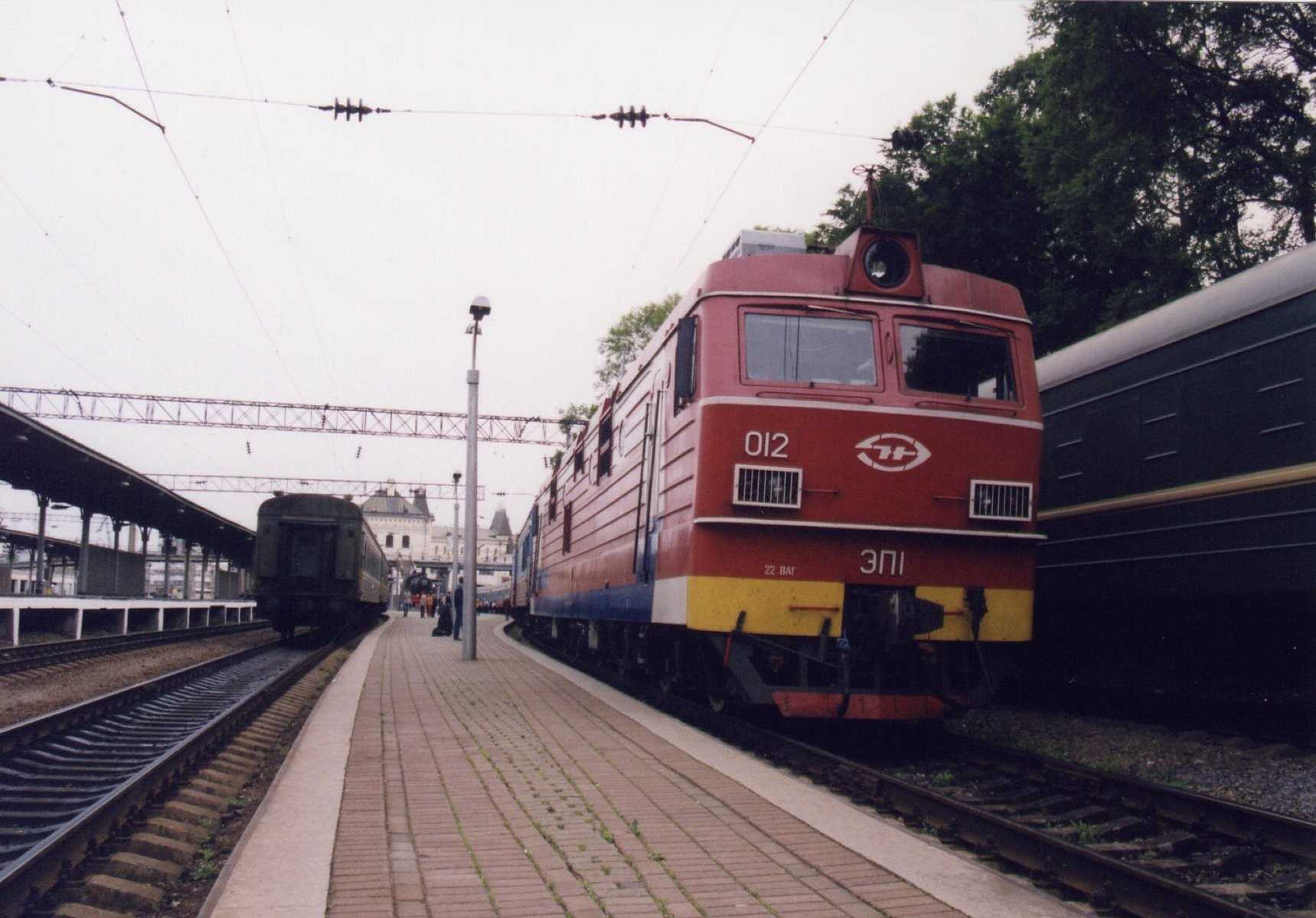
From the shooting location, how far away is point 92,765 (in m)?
7.60

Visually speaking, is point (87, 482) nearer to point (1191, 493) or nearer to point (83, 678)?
point (83, 678)

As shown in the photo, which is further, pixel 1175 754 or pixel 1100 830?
pixel 1175 754

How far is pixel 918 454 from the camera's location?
7.90 m

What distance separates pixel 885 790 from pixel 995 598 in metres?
2.07

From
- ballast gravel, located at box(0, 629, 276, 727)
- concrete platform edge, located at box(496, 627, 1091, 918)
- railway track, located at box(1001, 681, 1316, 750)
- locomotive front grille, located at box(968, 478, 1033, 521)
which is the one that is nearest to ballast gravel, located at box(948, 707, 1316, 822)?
railway track, located at box(1001, 681, 1316, 750)

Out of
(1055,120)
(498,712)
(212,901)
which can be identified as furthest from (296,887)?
(1055,120)

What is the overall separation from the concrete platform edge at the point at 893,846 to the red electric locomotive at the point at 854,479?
521mm

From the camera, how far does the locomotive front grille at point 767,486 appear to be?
7680 mm

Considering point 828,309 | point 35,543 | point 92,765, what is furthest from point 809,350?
point 35,543

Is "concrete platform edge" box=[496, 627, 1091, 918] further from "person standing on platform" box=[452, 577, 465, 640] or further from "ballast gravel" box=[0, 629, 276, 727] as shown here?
"person standing on platform" box=[452, 577, 465, 640]

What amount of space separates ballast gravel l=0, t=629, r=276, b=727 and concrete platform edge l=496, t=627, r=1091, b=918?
625 centimetres

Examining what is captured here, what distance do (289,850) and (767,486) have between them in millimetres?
3852

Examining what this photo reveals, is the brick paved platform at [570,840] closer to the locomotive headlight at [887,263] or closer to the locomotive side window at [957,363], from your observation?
the locomotive side window at [957,363]

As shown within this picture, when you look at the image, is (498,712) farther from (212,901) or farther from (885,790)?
(212,901)
